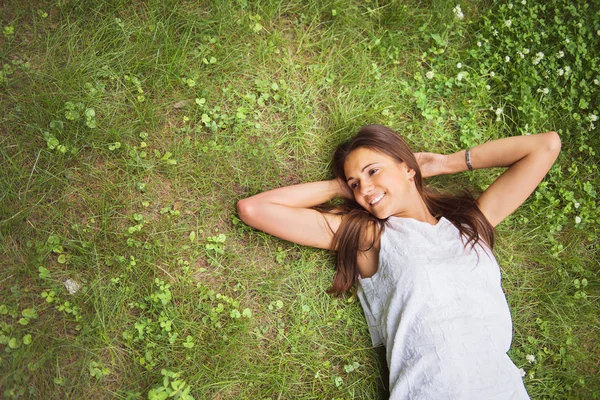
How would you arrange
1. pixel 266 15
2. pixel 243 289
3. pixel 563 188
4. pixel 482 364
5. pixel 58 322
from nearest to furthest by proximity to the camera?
pixel 482 364, pixel 58 322, pixel 243 289, pixel 266 15, pixel 563 188

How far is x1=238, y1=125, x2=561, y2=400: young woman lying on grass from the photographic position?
10.8 ft

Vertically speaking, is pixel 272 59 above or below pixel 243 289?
above

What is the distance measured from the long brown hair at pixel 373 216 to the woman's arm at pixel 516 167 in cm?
13

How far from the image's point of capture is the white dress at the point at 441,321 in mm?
3254

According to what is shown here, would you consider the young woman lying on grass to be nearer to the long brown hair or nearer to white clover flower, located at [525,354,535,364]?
the long brown hair

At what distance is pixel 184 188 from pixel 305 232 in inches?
43.2

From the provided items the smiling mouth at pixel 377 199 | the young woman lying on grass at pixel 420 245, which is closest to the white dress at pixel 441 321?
the young woman lying on grass at pixel 420 245

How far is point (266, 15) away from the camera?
13.8 feet

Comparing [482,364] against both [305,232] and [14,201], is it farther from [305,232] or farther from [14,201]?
[14,201]

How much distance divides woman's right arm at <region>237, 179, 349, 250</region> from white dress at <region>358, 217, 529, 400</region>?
1.53 ft

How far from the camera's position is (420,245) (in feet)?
11.4

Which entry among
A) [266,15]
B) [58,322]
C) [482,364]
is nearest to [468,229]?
[482,364]

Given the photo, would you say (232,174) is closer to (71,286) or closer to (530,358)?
(71,286)

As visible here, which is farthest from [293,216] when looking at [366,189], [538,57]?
[538,57]
